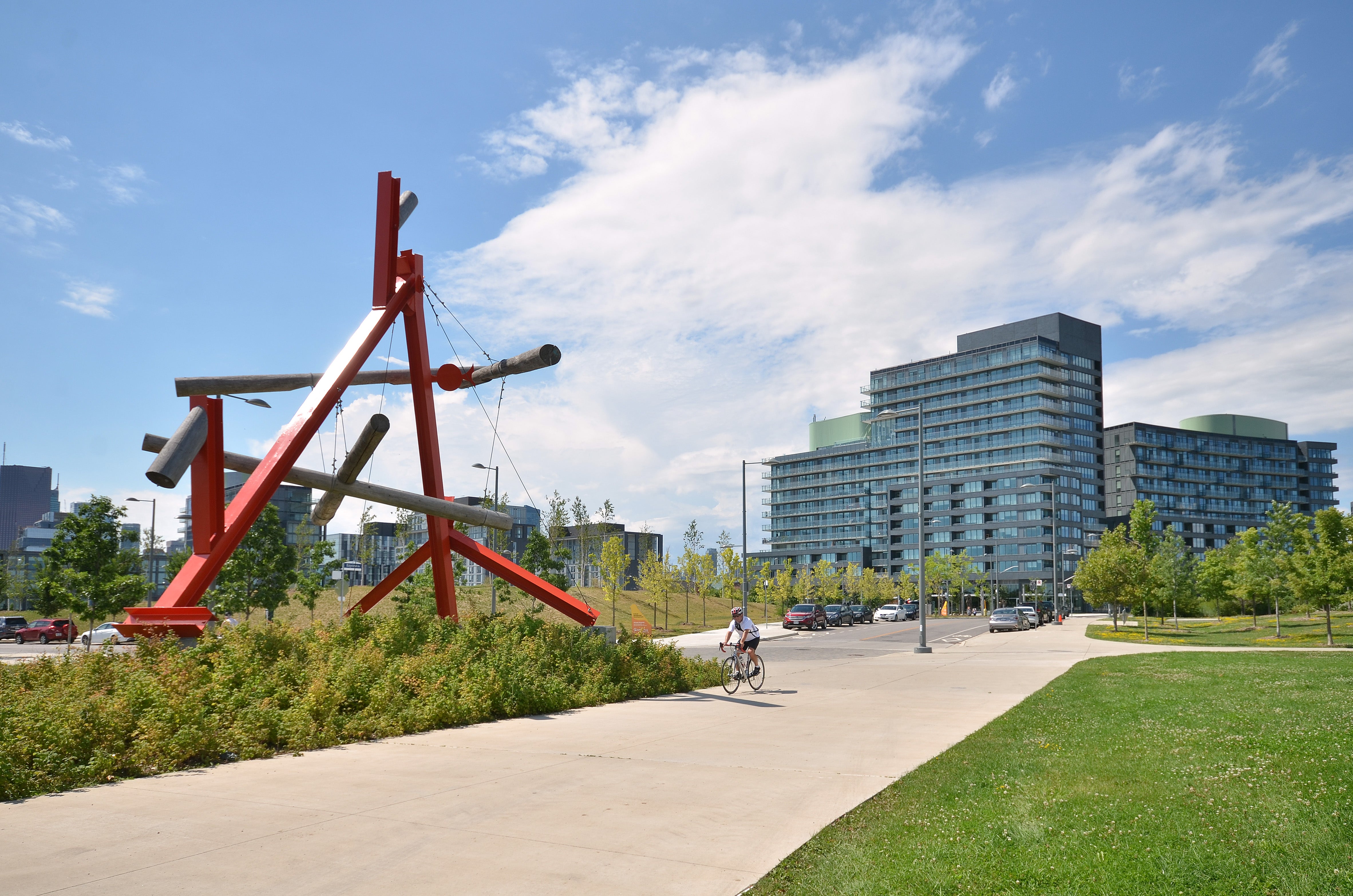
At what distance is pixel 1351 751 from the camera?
8578 mm

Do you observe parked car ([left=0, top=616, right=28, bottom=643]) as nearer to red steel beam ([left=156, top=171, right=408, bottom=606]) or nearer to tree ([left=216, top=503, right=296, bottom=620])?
tree ([left=216, top=503, right=296, bottom=620])

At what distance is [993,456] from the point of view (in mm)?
137250

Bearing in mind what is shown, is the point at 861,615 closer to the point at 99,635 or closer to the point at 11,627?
the point at 99,635

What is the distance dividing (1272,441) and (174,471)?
17796 centimetres

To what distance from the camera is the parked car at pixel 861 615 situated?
65188 millimetres

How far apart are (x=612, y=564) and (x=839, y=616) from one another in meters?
16.7

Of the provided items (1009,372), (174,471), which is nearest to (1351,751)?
(174,471)

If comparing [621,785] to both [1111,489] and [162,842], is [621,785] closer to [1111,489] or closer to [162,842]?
[162,842]

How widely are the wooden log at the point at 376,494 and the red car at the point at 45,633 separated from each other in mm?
38796

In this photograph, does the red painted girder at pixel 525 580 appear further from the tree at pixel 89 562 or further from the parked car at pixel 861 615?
the parked car at pixel 861 615

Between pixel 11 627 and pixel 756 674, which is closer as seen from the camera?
pixel 756 674

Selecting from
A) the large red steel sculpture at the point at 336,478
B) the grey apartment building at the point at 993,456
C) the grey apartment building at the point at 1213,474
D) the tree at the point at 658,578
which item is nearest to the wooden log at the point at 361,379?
the large red steel sculpture at the point at 336,478

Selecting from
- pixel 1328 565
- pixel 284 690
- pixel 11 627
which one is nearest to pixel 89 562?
pixel 11 627

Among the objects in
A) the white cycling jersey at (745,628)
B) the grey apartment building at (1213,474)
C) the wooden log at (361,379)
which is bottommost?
the white cycling jersey at (745,628)
